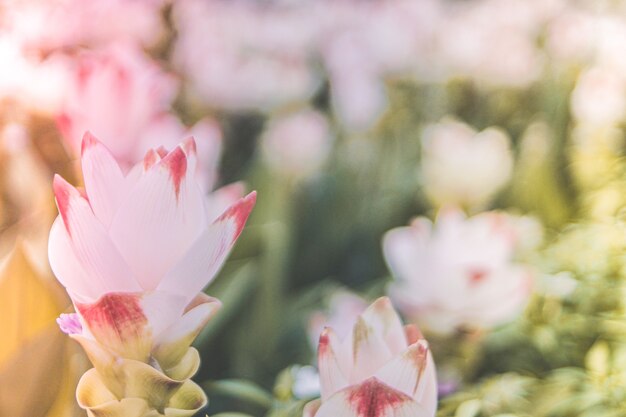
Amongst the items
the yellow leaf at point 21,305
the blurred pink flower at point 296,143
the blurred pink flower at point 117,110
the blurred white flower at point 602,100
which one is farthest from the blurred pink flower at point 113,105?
the blurred white flower at point 602,100

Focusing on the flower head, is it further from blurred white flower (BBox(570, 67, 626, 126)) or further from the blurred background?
blurred white flower (BBox(570, 67, 626, 126))

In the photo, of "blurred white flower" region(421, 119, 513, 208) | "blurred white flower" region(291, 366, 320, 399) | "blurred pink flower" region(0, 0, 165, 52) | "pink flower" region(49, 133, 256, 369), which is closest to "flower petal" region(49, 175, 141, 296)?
"pink flower" region(49, 133, 256, 369)

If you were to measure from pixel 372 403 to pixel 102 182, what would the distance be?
8 centimetres

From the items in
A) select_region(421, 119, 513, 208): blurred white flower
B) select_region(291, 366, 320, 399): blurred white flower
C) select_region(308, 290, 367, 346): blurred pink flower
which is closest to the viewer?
select_region(291, 366, 320, 399): blurred white flower

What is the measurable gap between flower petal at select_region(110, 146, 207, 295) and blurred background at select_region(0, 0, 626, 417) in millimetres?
51

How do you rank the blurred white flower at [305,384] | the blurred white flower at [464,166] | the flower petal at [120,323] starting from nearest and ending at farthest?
the flower petal at [120,323] → the blurred white flower at [305,384] → the blurred white flower at [464,166]

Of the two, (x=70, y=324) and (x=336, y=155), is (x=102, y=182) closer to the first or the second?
(x=70, y=324)

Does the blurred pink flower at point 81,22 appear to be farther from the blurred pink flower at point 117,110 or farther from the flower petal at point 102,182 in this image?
the flower petal at point 102,182

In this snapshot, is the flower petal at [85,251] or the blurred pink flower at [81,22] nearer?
the flower petal at [85,251]

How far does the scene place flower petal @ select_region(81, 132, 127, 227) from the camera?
6.9 inches

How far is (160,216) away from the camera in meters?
0.18

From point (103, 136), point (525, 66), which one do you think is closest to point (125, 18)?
point (103, 136)

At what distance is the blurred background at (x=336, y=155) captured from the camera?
301 millimetres

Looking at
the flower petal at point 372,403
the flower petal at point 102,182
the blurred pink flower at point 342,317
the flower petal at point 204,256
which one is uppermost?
the flower petal at point 102,182
